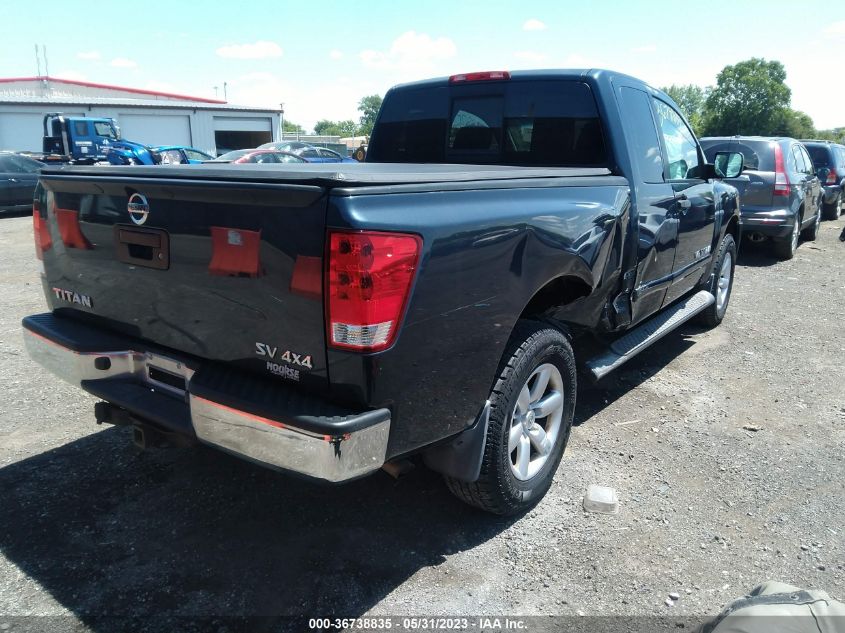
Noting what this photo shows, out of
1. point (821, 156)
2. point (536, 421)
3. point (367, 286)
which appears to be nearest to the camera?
point (367, 286)

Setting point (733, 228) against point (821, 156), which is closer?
point (733, 228)

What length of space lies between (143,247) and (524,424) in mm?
1853

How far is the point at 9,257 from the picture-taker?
961 cm

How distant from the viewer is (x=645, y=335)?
14.1ft

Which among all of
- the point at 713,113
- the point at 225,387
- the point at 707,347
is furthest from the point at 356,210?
the point at 713,113

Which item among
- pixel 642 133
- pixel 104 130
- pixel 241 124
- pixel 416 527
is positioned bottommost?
pixel 416 527

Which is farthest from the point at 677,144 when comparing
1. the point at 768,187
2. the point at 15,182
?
the point at 15,182

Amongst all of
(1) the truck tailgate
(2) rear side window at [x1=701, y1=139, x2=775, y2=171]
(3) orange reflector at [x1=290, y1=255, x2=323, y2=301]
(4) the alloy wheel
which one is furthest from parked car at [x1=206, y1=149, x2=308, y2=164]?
(3) orange reflector at [x1=290, y1=255, x2=323, y2=301]

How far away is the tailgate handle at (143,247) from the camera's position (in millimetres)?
2461

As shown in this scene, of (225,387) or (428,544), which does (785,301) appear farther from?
(225,387)

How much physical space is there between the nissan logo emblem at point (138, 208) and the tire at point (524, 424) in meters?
1.59

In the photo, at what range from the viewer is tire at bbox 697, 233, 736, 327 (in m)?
5.79

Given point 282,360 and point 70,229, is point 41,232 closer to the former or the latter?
point 70,229

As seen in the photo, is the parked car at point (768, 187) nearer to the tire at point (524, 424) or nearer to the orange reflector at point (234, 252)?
the tire at point (524, 424)
